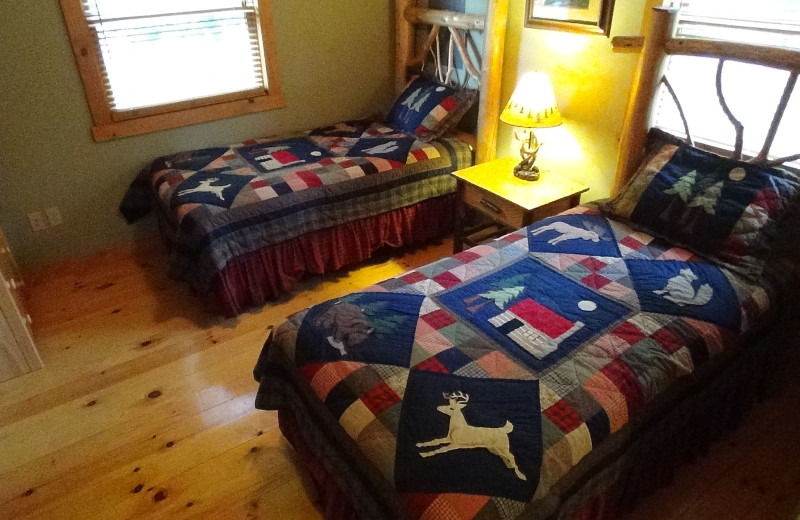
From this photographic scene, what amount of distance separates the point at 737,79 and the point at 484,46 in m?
1.23

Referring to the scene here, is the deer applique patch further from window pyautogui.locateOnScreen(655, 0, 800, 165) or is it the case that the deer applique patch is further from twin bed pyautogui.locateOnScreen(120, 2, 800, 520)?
window pyautogui.locateOnScreen(655, 0, 800, 165)

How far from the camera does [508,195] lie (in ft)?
8.14

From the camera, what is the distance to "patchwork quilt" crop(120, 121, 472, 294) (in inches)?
95.0

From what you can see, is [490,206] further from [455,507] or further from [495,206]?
[455,507]

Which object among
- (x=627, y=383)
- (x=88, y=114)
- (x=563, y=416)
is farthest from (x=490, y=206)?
(x=88, y=114)

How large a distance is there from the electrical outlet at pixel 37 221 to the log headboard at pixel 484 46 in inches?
87.1

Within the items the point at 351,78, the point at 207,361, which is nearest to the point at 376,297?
the point at 207,361

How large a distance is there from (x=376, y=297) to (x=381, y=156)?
135cm

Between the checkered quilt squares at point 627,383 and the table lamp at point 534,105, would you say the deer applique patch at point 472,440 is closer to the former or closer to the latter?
the checkered quilt squares at point 627,383

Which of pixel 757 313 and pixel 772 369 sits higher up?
pixel 757 313

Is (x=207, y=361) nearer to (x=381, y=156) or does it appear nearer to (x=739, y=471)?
(x=381, y=156)

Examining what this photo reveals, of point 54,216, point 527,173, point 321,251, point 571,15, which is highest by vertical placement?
point 571,15

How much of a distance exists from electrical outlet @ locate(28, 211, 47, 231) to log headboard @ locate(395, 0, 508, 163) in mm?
2213

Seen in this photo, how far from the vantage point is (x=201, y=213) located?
2.38 meters
